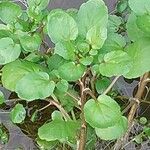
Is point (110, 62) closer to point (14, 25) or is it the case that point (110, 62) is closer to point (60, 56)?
point (60, 56)

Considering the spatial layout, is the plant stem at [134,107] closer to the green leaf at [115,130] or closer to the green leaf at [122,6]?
the green leaf at [115,130]

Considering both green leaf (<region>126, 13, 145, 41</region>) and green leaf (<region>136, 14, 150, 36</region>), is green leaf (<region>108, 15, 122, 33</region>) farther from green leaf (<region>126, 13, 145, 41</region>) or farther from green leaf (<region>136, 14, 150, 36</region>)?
green leaf (<region>136, 14, 150, 36</region>)

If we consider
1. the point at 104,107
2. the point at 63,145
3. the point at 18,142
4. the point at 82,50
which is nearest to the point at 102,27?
the point at 82,50

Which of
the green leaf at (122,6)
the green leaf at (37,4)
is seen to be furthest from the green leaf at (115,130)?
the green leaf at (122,6)

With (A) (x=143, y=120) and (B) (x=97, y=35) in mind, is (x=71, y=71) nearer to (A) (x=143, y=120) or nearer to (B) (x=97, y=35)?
(B) (x=97, y=35)

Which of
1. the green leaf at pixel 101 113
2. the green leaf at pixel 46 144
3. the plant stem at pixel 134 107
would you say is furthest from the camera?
the green leaf at pixel 46 144

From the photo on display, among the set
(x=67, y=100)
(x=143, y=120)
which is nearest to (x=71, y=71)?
(x=67, y=100)
